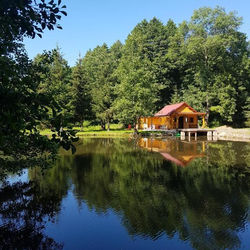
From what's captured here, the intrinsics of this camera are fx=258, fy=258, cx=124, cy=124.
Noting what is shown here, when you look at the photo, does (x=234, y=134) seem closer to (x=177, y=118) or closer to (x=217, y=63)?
(x=177, y=118)

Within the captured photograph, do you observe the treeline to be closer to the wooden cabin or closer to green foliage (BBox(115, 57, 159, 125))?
green foliage (BBox(115, 57, 159, 125))

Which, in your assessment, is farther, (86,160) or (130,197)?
(86,160)

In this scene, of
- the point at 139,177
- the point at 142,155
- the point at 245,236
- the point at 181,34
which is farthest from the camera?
the point at 181,34

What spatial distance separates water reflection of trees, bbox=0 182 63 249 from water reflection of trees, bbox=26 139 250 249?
1158mm

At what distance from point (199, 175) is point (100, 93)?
32227 mm

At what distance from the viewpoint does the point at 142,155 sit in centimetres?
2016

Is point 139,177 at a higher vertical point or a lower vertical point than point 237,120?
lower

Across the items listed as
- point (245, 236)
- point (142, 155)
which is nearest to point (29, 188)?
point (245, 236)

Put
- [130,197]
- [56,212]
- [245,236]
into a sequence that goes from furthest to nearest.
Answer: [130,197]
[56,212]
[245,236]

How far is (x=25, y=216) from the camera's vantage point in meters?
7.97

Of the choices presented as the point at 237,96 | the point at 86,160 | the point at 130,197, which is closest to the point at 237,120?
the point at 237,96

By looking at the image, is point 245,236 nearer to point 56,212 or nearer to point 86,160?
point 56,212

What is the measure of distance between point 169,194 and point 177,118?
30963 millimetres

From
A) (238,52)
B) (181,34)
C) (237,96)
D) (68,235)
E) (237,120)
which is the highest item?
(181,34)
